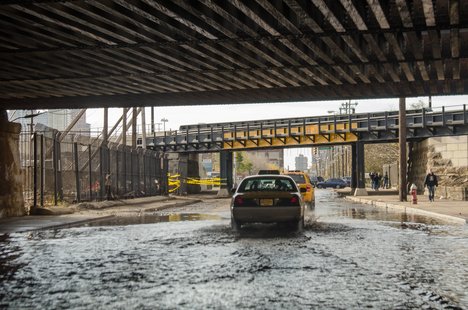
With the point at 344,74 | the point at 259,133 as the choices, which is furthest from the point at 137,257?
the point at 259,133

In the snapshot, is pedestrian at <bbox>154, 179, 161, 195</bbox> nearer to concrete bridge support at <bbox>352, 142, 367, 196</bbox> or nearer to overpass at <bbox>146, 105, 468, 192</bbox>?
overpass at <bbox>146, 105, 468, 192</bbox>

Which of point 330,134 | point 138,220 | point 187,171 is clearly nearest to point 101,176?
point 138,220

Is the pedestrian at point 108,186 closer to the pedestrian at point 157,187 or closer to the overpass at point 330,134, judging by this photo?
the pedestrian at point 157,187

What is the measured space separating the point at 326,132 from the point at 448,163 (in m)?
11.3

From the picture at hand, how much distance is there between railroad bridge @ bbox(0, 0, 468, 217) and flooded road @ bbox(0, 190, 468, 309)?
3979 mm

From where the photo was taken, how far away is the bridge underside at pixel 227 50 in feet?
31.9

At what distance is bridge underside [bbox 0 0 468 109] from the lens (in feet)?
31.9

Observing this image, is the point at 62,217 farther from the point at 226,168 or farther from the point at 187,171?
the point at 187,171

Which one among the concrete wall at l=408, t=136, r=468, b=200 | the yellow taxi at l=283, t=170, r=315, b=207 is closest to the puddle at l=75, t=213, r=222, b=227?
the yellow taxi at l=283, t=170, r=315, b=207

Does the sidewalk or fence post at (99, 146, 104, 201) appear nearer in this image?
the sidewalk

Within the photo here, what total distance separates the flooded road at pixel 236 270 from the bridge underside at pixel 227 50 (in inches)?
157

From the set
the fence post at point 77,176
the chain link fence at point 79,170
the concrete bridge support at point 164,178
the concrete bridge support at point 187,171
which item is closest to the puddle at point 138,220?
the chain link fence at point 79,170

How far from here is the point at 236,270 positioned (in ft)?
28.7

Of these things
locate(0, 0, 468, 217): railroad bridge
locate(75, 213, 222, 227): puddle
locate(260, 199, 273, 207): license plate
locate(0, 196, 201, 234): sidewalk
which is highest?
locate(0, 0, 468, 217): railroad bridge
